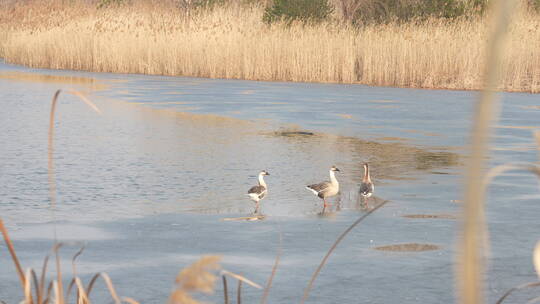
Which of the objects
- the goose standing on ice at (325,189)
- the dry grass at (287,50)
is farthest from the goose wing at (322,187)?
the dry grass at (287,50)

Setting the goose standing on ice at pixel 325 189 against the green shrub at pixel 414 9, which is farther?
the green shrub at pixel 414 9

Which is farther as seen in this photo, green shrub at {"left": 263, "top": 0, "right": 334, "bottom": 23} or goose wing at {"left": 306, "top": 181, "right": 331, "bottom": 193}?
green shrub at {"left": 263, "top": 0, "right": 334, "bottom": 23}

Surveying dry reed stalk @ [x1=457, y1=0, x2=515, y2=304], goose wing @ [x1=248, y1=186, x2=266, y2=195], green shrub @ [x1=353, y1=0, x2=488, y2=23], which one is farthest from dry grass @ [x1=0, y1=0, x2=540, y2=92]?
dry reed stalk @ [x1=457, y1=0, x2=515, y2=304]

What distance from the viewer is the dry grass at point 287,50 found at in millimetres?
24594

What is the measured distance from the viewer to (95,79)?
27688mm

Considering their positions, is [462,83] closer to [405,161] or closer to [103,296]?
[405,161]

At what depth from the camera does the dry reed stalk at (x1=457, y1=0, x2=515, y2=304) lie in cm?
56

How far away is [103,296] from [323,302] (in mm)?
1379

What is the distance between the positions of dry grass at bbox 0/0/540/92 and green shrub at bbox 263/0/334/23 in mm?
597

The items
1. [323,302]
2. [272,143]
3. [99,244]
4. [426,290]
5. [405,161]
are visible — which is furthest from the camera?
[272,143]

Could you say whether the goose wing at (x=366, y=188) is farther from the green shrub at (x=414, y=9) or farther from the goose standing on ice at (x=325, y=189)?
the green shrub at (x=414, y=9)

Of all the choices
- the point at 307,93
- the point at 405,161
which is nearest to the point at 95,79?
the point at 307,93

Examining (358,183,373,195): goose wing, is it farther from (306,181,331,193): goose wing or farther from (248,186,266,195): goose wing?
(248,186,266,195): goose wing

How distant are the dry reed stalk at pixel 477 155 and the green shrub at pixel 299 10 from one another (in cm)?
3074
